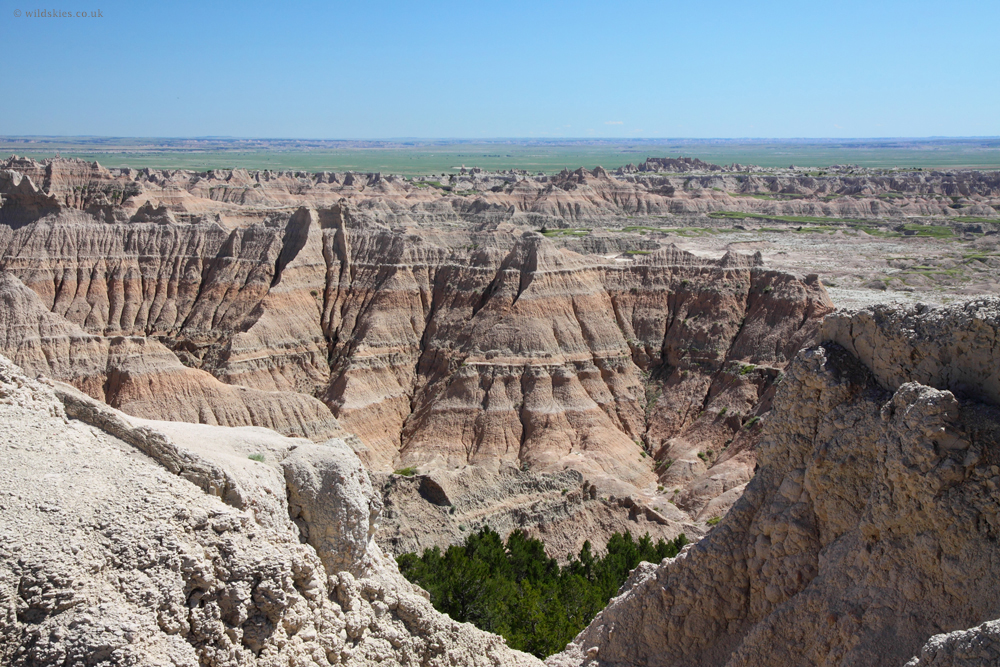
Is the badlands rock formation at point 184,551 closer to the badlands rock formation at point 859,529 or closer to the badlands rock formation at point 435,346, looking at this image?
the badlands rock formation at point 859,529

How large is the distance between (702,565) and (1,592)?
12946 mm

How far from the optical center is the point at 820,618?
45.8ft

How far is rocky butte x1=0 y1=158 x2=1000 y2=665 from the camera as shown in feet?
38.2

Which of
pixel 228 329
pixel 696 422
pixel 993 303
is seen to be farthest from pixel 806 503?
pixel 228 329

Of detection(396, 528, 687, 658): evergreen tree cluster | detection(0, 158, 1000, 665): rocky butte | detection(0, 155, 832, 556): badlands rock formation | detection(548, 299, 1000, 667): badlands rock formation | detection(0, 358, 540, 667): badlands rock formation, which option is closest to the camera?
detection(0, 358, 540, 667): badlands rock formation

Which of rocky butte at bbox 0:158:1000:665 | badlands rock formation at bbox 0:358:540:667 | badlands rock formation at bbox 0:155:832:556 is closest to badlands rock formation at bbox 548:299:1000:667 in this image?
rocky butte at bbox 0:158:1000:665

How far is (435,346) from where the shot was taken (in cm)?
6162

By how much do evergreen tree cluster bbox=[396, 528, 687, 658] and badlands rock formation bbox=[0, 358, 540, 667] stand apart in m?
11.1

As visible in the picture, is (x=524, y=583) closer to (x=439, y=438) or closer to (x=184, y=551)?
(x=439, y=438)

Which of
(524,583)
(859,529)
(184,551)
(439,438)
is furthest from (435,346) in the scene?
(184,551)

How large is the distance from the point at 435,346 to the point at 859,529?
4898 cm

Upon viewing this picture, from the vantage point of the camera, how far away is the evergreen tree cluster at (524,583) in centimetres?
2711

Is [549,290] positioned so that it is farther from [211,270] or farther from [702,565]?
[702,565]

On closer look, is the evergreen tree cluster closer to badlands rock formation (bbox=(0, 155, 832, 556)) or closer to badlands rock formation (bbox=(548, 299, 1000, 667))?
badlands rock formation (bbox=(0, 155, 832, 556))
